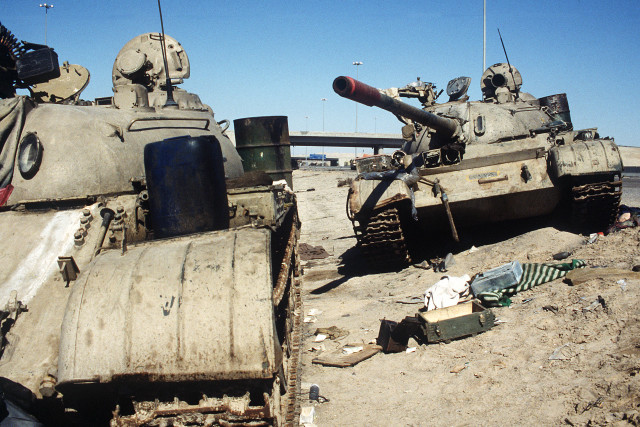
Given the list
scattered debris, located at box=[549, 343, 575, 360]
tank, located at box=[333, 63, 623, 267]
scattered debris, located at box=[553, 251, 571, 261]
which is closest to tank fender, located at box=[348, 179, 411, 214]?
tank, located at box=[333, 63, 623, 267]

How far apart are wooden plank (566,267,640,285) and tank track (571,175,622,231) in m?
2.43

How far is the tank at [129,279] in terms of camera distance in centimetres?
310

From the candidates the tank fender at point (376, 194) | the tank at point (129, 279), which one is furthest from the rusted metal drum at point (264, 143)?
the tank at point (129, 279)

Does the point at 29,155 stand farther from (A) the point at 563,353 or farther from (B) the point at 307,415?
(A) the point at 563,353

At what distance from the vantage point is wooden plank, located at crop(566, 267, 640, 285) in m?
6.15

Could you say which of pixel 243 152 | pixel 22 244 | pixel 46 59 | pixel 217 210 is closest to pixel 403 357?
pixel 217 210

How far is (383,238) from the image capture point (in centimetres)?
871

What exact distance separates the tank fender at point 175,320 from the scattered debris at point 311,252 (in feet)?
27.7

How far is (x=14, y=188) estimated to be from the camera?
4.78 meters

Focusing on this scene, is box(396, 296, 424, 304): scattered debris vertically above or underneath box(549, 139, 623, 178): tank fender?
underneath

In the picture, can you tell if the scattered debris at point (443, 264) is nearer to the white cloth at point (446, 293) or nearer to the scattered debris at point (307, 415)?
the white cloth at point (446, 293)

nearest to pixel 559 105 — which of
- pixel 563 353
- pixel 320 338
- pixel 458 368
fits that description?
pixel 320 338

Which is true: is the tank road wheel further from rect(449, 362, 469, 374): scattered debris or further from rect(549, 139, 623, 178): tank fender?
rect(549, 139, 623, 178): tank fender

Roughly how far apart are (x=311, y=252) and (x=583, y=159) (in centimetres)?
583
